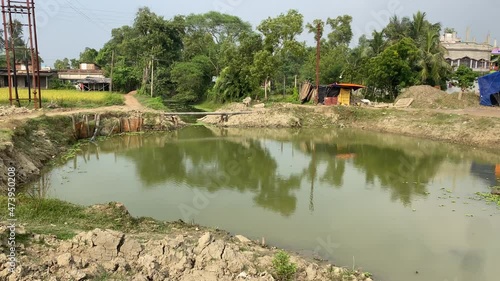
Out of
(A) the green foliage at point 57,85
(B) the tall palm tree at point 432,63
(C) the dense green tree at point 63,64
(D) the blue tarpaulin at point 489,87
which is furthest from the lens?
(C) the dense green tree at point 63,64

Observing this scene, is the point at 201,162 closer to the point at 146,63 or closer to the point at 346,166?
the point at 346,166

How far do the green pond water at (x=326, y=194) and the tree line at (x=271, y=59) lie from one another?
11.7 meters

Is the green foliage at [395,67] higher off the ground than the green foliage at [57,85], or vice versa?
the green foliage at [395,67]

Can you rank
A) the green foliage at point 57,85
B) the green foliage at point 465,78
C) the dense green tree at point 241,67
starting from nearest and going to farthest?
the green foliage at point 465,78, the dense green tree at point 241,67, the green foliage at point 57,85

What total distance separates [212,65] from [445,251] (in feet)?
117

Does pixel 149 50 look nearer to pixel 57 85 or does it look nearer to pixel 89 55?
pixel 57 85

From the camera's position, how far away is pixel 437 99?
86.4ft

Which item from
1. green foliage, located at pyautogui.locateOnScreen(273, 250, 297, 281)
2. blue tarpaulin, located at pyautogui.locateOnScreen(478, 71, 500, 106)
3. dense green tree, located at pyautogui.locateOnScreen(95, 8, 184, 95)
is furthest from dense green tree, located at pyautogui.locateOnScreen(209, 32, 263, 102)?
green foliage, located at pyautogui.locateOnScreen(273, 250, 297, 281)

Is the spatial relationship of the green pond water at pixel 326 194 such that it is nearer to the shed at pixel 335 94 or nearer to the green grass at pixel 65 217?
the green grass at pixel 65 217

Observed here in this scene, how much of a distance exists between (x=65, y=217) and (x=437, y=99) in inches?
999

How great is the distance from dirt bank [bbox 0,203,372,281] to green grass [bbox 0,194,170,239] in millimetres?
1017

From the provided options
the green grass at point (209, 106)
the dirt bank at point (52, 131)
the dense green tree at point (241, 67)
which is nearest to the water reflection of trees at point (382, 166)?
the dirt bank at point (52, 131)

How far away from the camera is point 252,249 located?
260 inches

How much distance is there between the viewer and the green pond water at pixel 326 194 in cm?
733
